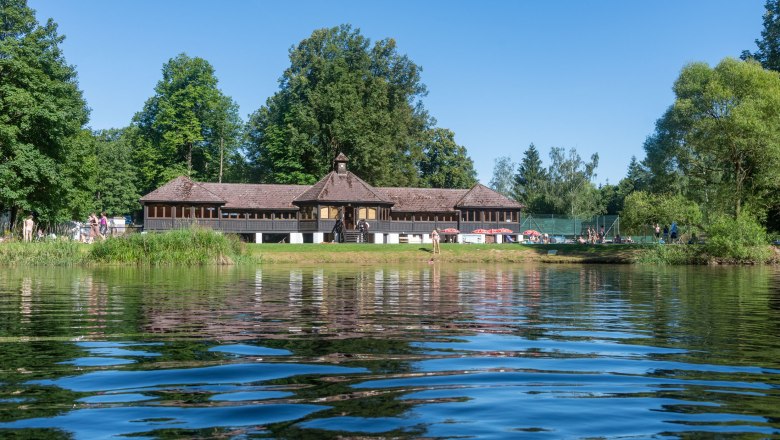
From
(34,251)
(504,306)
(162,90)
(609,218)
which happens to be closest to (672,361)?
(504,306)

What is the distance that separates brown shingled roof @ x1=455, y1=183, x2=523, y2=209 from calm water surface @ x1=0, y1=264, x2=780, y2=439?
198 feet

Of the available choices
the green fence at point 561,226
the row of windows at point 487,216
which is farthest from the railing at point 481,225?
the green fence at point 561,226

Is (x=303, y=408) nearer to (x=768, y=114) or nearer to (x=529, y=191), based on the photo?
(x=768, y=114)

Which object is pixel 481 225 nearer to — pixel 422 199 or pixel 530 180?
pixel 422 199

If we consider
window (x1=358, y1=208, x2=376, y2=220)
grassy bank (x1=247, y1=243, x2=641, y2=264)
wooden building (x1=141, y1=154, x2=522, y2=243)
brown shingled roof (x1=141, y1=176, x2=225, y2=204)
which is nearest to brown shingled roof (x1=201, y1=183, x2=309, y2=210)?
wooden building (x1=141, y1=154, x2=522, y2=243)

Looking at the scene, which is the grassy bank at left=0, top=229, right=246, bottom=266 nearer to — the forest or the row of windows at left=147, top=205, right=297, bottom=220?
the forest

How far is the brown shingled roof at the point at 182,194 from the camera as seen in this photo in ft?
216

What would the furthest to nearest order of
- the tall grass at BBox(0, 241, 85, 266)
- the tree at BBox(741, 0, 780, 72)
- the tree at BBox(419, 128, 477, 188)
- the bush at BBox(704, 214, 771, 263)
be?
the tree at BBox(419, 128, 477, 188), the tree at BBox(741, 0, 780, 72), the bush at BBox(704, 214, 771, 263), the tall grass at BBox(0, 241, 85, 266)

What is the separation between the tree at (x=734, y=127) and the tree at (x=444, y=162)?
4172cm

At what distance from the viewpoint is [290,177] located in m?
77.3

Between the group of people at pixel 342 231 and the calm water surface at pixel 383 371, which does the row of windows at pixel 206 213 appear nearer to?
the group of people at pixel 342 231

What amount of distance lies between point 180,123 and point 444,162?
33542 mm

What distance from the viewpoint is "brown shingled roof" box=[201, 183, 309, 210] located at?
225 ft

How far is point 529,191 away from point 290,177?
43.0 m
